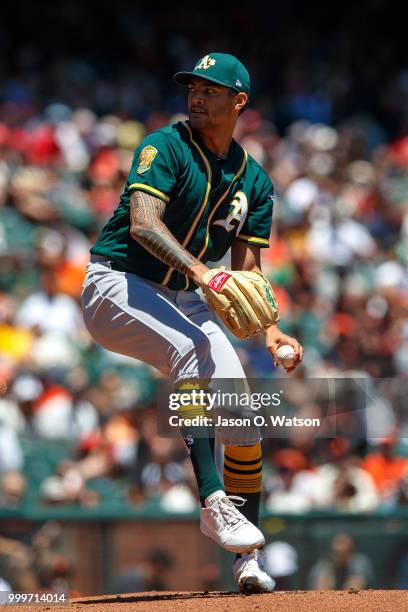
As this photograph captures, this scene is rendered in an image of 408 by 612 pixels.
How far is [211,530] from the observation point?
4.62m

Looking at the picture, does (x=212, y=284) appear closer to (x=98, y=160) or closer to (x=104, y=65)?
(x=98, y=160)

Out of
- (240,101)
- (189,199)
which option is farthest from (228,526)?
(240,101)

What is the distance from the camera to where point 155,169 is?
4.62 meters

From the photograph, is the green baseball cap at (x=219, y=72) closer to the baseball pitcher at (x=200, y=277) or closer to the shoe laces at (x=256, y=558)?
the baseball pitcher at (x=200, y=277)

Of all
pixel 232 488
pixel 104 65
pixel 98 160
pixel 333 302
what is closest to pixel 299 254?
pixel 333 302

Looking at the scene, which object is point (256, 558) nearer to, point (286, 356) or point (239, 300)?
point (286, 356)

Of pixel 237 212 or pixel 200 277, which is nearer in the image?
pixel 200 277

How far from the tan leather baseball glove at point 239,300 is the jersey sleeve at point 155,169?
0.39 meters

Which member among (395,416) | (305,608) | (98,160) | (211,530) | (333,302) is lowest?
(305,608)

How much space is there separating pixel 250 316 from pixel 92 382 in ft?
16.0

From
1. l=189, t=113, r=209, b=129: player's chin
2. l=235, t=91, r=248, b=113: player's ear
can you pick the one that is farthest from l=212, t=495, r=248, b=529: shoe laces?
l=235, t=91, r=248, b=113: player's ear

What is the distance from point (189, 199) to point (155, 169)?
215 millimetres

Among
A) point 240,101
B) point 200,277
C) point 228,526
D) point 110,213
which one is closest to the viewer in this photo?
point 200,277

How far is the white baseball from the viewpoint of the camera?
4.85m
